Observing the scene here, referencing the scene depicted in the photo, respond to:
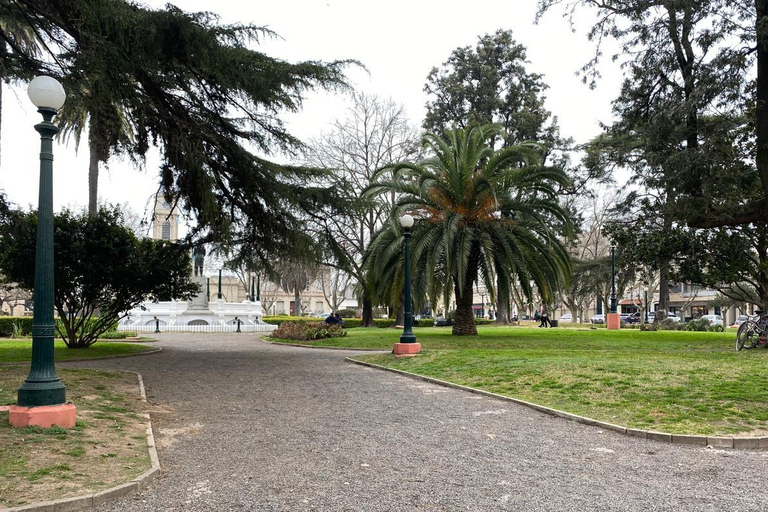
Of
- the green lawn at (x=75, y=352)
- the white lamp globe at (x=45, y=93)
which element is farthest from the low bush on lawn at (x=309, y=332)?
the white lamp globe at (x=45, y=93)

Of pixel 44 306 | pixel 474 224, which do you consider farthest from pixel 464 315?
pixel 44 306

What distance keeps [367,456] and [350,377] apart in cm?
610

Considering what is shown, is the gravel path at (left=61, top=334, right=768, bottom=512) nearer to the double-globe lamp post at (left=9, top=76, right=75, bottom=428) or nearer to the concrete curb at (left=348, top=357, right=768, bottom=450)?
the concrete curb at (left=348, top=357, right=768, bottom=450)

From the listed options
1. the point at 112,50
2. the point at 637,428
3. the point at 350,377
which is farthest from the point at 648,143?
the point at 112,50

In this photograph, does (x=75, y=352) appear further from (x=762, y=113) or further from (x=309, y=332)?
(x=762, y=113)

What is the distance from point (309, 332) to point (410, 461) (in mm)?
17711

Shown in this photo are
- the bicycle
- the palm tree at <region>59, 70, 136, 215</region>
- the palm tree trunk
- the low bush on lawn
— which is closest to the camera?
the palm tree at <region>59, 70, 136, 215</region>

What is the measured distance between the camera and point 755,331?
1530 centimetres

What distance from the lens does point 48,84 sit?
6422mm

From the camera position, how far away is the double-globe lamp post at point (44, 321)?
6043 millimetres

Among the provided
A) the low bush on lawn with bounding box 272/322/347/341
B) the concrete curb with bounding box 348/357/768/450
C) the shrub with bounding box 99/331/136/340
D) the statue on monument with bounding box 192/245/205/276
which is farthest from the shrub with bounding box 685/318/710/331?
the shrub with bounding box 99/331/136/340

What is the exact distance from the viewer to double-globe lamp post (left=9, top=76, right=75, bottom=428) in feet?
19.8

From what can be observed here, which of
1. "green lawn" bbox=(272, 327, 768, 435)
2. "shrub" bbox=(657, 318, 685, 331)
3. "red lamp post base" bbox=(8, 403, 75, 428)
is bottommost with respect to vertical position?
"shrub" bbox=(657, 318, 685, 331)

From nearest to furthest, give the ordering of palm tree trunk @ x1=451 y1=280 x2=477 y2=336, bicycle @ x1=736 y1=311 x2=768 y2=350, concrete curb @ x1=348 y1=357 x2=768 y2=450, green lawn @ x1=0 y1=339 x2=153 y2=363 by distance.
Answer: concrete curb @ x1=348 y1=357 x2=768 y2=450 < green lawn @ x1=0 y1=339 x2=153 y2=363 < bicycle @ x1=736 y1=311 x2=768 y2=350 < palm tree trunk @ x1=451 y1=280 x2=477 y2=336
